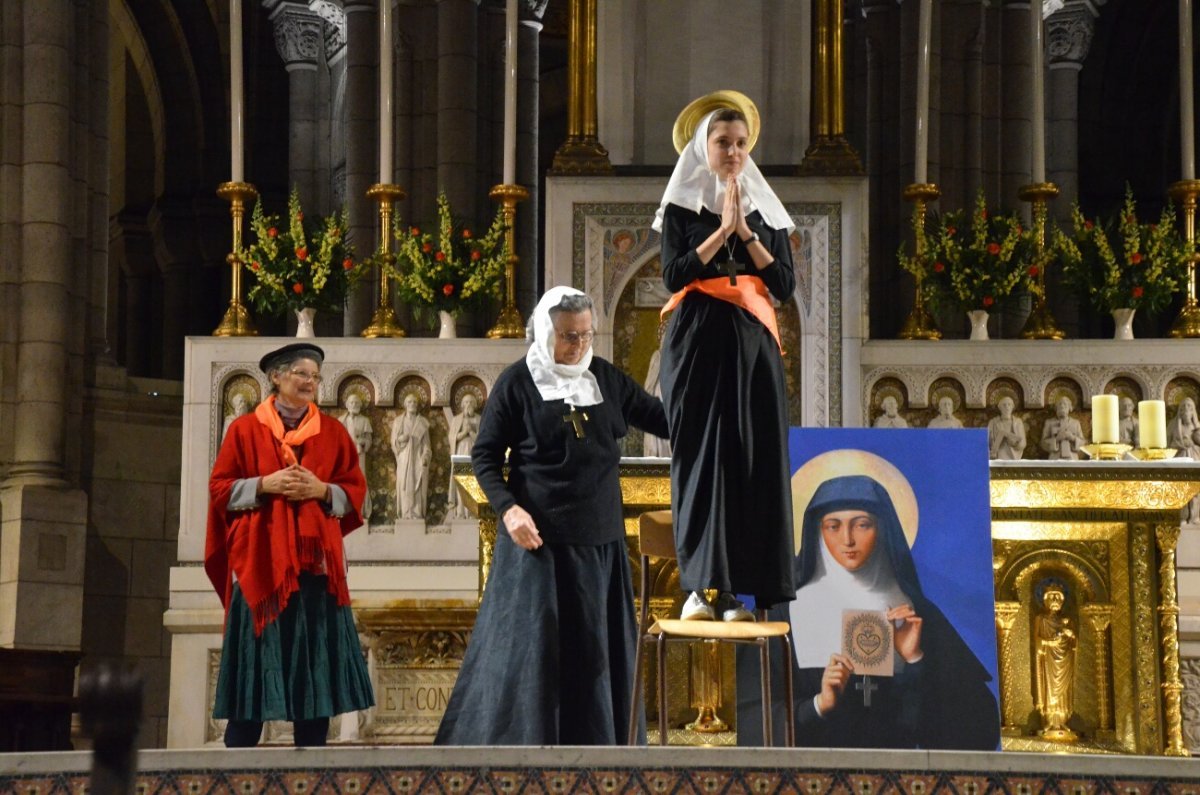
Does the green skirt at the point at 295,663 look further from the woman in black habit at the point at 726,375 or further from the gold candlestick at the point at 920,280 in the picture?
the gold candlestick at the point at 920,280

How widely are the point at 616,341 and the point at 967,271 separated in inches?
64.9

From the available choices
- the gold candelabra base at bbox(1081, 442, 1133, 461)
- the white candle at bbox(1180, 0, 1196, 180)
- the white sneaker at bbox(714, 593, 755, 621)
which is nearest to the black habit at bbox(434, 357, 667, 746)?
the white sneaker at bbox(714, 593, 755, 621)

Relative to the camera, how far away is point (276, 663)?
21.6ft

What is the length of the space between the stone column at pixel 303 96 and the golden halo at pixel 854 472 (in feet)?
34.6

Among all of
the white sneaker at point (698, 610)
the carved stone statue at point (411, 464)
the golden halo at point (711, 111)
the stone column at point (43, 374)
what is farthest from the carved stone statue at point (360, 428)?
the white sneaker at point (698, 610)

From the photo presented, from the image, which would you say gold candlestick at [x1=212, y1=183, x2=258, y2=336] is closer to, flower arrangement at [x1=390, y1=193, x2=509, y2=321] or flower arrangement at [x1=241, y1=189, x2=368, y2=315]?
flower arrangement at [x1=241, y1=189, x2=368, y2=315]

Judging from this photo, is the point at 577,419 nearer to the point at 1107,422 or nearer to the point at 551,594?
the point at 551,594

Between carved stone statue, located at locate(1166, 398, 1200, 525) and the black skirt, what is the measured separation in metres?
3.92

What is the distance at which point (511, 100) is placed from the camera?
9.88 meters

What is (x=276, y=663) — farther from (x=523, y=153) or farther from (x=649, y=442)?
(x=523, y=153)

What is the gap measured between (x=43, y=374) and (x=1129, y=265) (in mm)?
5982

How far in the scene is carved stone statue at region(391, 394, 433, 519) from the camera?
9.25 meters

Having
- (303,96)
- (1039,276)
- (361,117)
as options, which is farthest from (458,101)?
(1039,276)

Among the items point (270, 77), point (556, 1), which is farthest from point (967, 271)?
point (556, 1)
